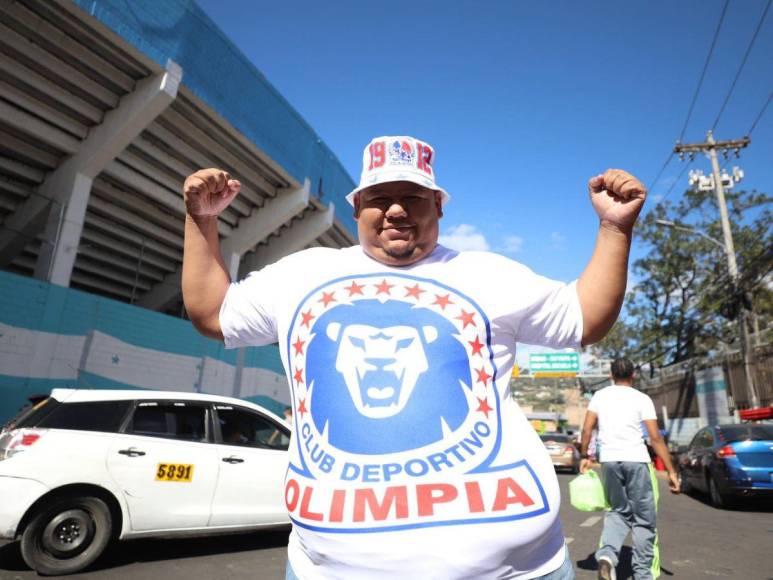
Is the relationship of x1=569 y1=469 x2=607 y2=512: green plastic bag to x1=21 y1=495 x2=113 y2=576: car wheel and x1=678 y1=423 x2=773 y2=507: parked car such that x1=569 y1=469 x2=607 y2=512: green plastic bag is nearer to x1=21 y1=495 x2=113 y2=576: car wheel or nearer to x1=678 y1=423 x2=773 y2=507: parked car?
x1=21 y1=495 x2=113 y2=576: car wheel

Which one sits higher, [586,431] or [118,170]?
[118,170]

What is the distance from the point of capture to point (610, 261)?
1375mm

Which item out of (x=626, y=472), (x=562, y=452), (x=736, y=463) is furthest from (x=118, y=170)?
(x=562, y=452)

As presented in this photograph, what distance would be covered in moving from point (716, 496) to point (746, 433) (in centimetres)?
126

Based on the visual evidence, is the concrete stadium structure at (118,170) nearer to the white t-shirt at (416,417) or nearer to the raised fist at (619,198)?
the white t-shirt at (416,417)

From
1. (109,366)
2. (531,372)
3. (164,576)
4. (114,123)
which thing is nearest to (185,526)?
(164,576)

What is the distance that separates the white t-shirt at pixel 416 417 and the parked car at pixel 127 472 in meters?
3.77

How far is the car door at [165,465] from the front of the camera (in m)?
→ 4.63

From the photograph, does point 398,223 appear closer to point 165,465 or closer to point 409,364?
point 409,364

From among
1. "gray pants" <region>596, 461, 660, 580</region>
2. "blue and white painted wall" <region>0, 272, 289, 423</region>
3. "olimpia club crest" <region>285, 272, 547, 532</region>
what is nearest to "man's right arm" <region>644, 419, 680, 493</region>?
"gray pants" <region>596, 461, 660, 580</region>

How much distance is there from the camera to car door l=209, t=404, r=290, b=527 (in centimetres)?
511

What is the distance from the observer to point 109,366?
10.8m

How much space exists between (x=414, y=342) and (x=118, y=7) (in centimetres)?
1100

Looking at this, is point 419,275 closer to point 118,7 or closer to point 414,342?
point 414,342
